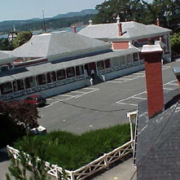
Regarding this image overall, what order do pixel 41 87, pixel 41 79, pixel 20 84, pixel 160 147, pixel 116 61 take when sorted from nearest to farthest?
1. pixel 160 147
2. pixel 41 87
3. pixel 20 84
4. pixel 41 79
5. pixel 116 61

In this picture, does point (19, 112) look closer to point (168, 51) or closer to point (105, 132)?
point (105, 132)

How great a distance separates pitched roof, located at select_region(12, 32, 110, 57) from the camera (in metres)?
40.6

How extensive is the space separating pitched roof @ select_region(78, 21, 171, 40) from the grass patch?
30.8 metres

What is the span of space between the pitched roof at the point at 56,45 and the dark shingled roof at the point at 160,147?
29.2 meters

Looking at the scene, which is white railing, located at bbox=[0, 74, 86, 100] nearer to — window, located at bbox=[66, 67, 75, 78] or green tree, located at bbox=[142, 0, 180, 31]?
window, located at bbox=[66, 67, 75, 78]

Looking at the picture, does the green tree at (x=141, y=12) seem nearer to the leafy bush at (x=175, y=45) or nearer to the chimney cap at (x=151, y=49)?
the leafy bush at (x=175, y=45)

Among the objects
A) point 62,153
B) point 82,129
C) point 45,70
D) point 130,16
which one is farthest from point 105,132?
point 130,16

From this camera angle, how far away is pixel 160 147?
948 centimetres

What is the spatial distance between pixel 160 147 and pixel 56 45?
33380mm

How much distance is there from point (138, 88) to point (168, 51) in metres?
19.9

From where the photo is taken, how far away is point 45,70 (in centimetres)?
3669

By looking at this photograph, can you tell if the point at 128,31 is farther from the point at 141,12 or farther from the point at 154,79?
the point at 154,79

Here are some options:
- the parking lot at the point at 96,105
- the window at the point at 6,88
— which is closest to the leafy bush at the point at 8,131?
A: the parking lot at the point at 96,105

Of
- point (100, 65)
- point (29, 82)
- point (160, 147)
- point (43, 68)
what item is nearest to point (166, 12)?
point (100, 65)
